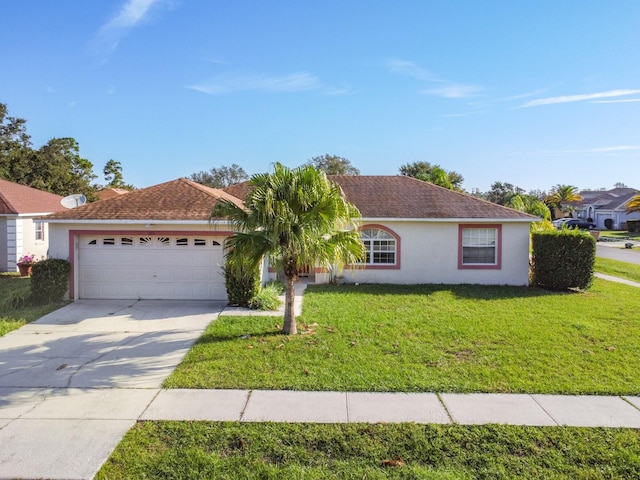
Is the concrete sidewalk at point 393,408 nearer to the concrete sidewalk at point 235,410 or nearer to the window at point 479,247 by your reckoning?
the concrete sidewalk at point 235,410

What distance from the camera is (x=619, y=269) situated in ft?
67.9

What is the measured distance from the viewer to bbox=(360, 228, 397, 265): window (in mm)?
16250

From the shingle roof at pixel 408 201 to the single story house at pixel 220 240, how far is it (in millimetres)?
41

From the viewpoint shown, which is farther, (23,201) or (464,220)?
(23,201)

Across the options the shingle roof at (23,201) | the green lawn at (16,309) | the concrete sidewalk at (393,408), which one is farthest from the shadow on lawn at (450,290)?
the shingle roof at (23,201)

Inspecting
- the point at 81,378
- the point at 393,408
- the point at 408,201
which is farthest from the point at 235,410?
the point at 408,201

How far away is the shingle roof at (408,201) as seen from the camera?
15.9 m

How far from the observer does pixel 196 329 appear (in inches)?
392

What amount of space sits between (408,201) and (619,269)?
12.2 metres

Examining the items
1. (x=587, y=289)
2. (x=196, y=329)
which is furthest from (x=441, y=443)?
(x=587, y=289)

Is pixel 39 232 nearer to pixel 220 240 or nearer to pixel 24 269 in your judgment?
pixel 24 269

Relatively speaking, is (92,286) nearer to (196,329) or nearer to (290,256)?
(196,329)

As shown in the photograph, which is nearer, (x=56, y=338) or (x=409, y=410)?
(x=409, y=410)

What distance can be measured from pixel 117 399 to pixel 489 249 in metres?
14.0
